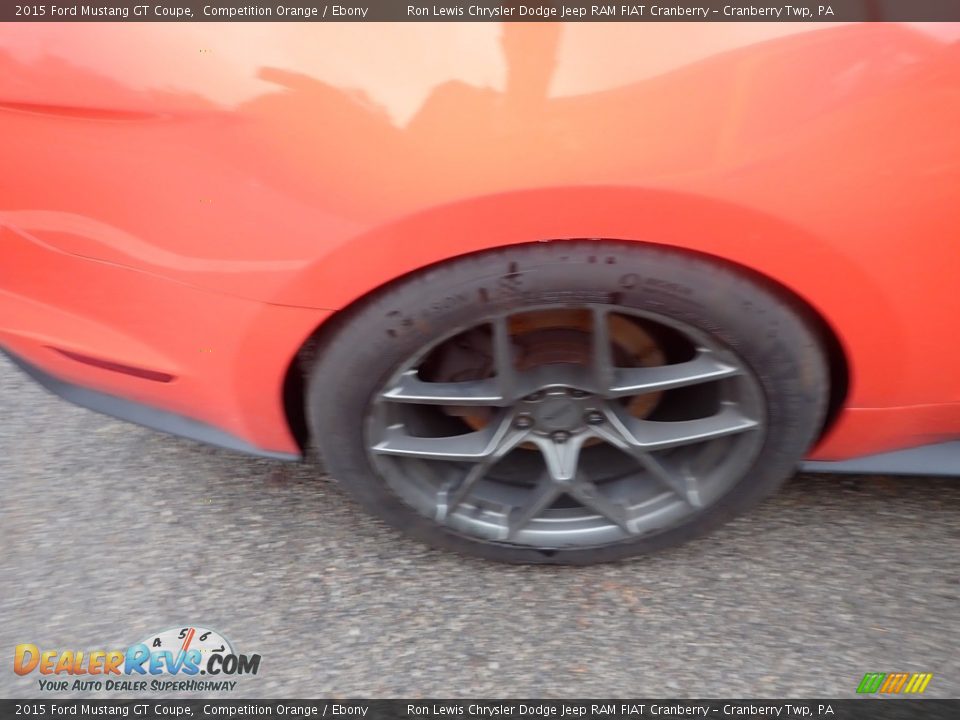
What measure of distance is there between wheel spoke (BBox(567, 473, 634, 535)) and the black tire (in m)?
0.34

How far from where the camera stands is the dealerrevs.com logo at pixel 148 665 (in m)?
1.76

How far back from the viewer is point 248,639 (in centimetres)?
182

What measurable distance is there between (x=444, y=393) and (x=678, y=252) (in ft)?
1.84

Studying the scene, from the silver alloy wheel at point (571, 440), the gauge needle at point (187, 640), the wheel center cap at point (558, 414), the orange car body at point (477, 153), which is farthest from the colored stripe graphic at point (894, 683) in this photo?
the gauge needle at point (187, 640)

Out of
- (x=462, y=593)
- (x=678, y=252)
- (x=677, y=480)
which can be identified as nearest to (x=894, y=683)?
(x=677, y=480)

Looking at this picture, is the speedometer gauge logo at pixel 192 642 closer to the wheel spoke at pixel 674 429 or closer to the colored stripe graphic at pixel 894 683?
the wheel spoke at pixel 674 429

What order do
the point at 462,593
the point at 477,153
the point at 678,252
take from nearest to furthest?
1. the point at 477,153
2. the point at 678,252
3. the point at 462,593

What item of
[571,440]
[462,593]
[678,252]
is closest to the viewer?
[678,252]

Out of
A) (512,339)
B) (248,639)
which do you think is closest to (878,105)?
(512,339)

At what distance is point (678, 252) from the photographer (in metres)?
1.39

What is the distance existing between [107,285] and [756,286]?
128cm

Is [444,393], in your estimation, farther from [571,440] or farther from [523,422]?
[571,440]

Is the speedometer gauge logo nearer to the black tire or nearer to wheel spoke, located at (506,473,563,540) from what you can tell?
the black tire
